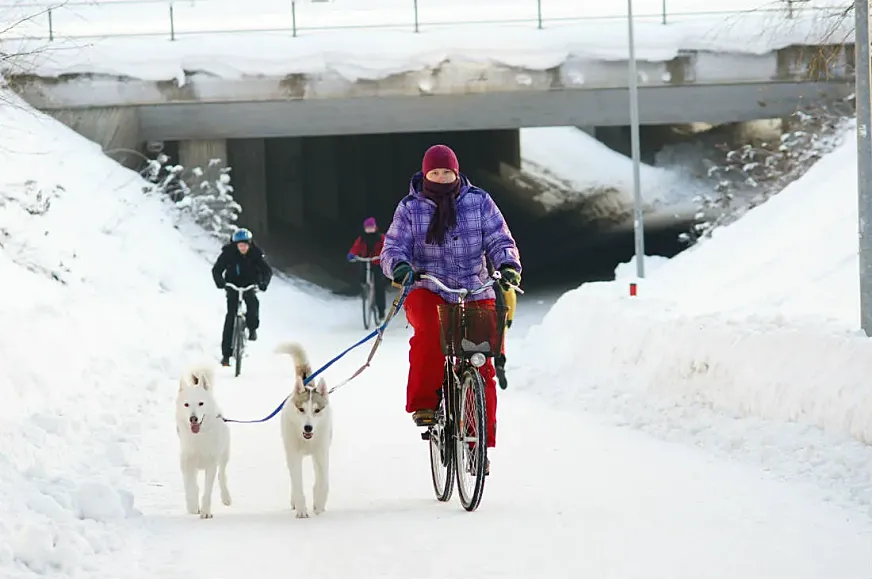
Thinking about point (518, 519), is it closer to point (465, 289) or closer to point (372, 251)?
point (465, 289)

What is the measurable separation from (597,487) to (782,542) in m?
1.92

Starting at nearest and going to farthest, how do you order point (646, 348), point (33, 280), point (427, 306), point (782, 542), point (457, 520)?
1. point (782, 542)
2. point (457, 520)
3. point (427, 306)
4. point (646, 348)
5. point (33, 280)

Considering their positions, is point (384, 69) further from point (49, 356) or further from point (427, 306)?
point (427, 306)

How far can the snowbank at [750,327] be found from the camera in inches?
390

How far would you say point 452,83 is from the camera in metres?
25.3

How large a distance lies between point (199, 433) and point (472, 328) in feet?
5.32

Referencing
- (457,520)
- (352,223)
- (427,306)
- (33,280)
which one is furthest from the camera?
(352,223)

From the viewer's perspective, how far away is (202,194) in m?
28.3

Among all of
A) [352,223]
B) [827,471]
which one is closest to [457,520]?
[827,471]

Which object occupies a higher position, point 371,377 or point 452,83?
point 452,83

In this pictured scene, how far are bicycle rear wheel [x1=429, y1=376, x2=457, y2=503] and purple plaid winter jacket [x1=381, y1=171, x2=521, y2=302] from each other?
25.7 inches

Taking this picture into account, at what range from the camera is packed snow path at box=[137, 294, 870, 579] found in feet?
21.4

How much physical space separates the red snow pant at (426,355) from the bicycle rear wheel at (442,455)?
104mm

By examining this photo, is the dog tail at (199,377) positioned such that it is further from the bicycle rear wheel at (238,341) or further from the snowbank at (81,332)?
the bicycle rear wheel at (238,341)
